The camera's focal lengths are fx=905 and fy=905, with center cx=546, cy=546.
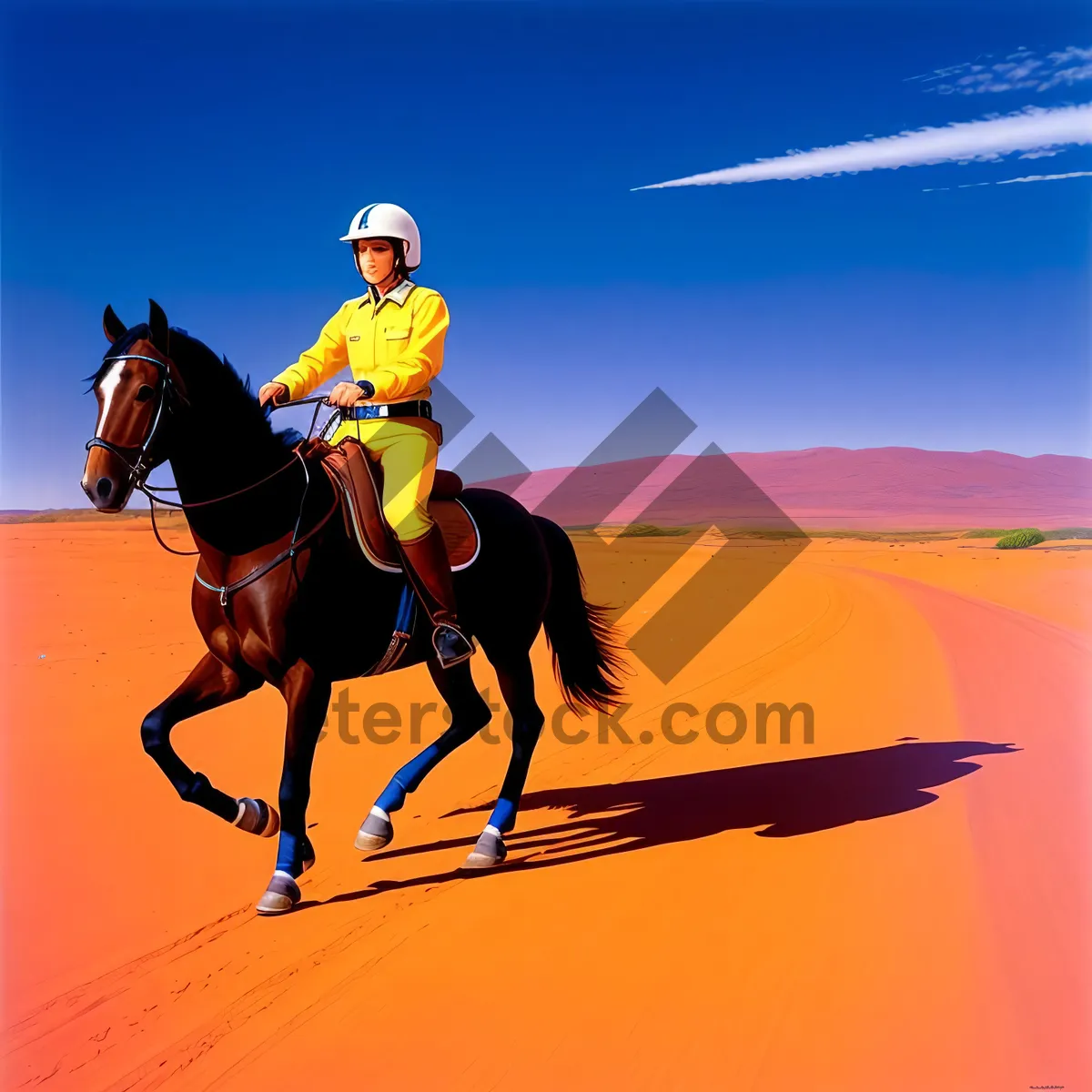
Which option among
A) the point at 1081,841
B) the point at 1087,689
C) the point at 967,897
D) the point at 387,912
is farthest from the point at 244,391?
the point at 1087,689

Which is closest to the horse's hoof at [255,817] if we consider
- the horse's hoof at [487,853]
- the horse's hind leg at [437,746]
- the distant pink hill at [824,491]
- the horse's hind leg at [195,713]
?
the horse's hind leg at [195,713]

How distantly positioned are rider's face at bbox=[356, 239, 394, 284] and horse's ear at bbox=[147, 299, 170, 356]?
1338mm

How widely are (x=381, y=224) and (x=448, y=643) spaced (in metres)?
2.56

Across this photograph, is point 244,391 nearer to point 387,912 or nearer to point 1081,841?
point 387,912

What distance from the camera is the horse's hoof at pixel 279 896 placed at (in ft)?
16.3

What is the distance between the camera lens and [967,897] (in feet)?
16.7

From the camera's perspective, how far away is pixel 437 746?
6707 millimetres

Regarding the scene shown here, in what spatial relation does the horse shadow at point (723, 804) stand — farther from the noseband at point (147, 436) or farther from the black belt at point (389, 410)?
the black belt at point (389, 410)

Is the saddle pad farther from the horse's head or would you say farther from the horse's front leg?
the horse's head

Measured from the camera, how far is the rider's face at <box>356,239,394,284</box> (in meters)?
5.48

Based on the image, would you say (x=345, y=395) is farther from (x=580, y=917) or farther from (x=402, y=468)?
(x=580, y=917)

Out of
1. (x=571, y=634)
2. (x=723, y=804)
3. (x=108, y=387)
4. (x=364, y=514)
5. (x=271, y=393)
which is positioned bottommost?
(x=723, y=804)

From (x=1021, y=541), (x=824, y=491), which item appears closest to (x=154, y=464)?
(x=1021, y=541)

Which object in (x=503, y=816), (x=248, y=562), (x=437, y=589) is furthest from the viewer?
(x=503, y=816)
